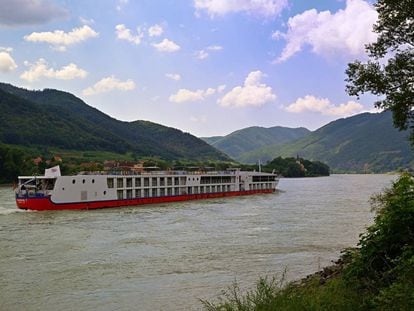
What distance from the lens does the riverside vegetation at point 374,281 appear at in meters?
8.38

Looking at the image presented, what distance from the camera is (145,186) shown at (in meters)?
60.0

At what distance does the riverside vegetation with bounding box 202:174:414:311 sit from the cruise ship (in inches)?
1584

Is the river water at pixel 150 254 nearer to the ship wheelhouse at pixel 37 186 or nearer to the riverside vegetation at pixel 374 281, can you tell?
the ship wheelhouse at pixel 37 186

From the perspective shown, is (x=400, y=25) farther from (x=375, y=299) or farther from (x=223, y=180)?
(x=223, y=180)

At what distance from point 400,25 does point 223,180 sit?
205 ft

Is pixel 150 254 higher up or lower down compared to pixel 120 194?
lower down

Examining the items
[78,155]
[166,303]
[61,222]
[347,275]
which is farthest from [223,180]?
[78,155]

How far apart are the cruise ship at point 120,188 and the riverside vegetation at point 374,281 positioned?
132ft

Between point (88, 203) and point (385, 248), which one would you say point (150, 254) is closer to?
point (385, 248)

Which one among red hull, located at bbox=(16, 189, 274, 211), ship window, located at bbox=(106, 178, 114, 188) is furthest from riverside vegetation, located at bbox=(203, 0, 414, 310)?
ship window, located at bbox=(106, 178, 114, 188)

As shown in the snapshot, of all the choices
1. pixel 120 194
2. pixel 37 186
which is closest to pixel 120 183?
pixel 120 194

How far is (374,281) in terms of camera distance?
10.2 m

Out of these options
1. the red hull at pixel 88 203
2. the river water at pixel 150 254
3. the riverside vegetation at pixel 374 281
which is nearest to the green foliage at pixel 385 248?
the riverside vegetation at pixel 374 281

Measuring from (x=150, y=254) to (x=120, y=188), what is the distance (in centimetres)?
3108
